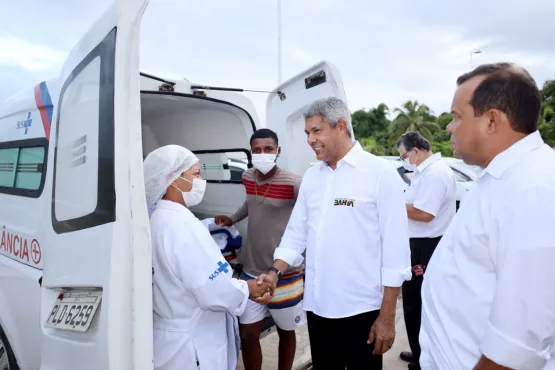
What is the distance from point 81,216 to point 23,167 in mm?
1181

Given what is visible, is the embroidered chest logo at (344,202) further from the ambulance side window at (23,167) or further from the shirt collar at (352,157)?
the ambulance side window at (23,167)

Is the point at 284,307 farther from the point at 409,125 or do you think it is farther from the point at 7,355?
the point at 409,125

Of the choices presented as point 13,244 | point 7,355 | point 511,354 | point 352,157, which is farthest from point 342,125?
point 7,355

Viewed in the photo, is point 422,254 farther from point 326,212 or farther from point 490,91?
point 490,91

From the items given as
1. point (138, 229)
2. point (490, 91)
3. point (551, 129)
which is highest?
point (551, 129)

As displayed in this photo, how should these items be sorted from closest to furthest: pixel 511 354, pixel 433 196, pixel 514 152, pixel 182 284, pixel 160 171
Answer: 1. pixel 511 354
2. pixel 514 152
3. pixel 182 284
4. pixel 160 171
5. pixel 433 196

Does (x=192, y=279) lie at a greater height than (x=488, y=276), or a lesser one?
lesser

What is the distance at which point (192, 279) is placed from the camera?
5.50 ft

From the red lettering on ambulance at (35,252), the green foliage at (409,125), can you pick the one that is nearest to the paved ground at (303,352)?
the red lettering on ambulance at (35,252)

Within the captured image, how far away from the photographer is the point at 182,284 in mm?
1729

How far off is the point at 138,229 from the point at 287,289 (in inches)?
61.9

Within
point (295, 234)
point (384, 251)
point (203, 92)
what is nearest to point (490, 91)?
point (384, 251)

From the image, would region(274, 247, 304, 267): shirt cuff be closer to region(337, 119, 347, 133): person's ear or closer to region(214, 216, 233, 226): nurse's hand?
region(337, 119, 347, 133): person's ear

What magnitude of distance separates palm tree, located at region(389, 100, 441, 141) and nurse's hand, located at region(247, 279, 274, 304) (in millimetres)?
33225
